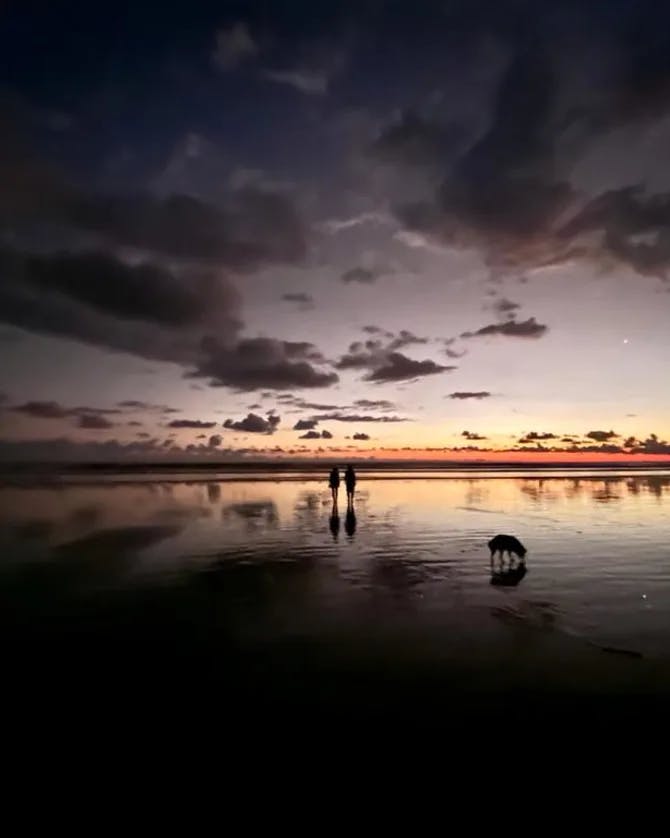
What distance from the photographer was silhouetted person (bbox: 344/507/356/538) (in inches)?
1070

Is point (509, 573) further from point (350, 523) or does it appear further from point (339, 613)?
point (350, 523)

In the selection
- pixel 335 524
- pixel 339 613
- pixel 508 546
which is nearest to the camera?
pixel 339 613

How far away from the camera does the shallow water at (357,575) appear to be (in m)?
12.4

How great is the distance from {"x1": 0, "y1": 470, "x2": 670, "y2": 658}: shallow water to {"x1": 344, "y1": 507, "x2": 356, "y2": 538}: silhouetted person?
0.13 metres

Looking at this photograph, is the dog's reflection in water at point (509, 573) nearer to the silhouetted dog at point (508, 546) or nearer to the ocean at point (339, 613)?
the ocean at point (339, 613)

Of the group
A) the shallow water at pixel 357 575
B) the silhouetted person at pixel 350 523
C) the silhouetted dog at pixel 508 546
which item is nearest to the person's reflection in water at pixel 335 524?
the shallow water at pixel 357 575

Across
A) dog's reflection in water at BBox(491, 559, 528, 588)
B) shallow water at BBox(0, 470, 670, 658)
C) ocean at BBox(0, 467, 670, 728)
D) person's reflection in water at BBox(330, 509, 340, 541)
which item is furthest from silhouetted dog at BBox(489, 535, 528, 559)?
person's reflection in water at BBox(330, 509, 340, 541)

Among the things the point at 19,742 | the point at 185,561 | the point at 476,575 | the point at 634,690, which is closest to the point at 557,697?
the point at 634,690

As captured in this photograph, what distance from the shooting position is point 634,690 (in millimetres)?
8938

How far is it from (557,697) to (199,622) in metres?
7.54

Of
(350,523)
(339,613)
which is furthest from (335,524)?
(339,613)

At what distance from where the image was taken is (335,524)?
98.7 ft

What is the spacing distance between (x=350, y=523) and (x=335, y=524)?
0.95m

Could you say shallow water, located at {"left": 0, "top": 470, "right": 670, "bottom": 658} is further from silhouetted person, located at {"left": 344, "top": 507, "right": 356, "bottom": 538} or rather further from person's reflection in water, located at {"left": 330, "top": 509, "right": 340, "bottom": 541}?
person's reflection in water, located at {"left": 330, "top": 509, "right": 340, "bottom": 541}
